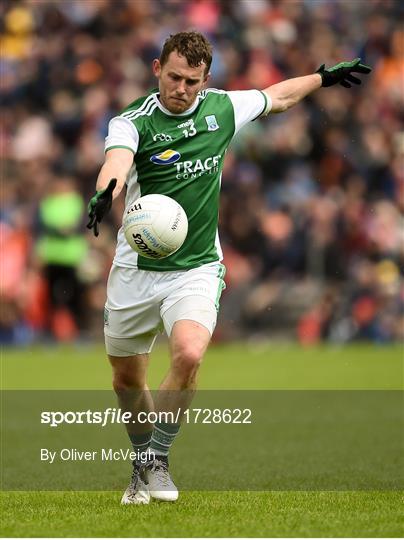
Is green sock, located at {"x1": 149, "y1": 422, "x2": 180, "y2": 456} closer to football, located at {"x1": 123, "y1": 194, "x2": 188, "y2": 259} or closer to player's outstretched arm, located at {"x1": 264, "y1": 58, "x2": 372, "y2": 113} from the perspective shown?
football, located at {"x1": 123, "y1": 194, "x2": 188, "y2": 259}

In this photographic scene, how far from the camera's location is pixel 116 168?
643 cm

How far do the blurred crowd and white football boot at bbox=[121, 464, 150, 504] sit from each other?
10.4 metres

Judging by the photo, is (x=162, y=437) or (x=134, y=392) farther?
(x=134, y=392)

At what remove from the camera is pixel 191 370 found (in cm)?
647

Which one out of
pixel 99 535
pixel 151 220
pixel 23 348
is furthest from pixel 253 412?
pixel 23 348

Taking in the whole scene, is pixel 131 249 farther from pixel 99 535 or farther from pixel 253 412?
pixel 253 412

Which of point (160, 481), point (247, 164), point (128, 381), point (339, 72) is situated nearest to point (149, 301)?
point (128, 381)

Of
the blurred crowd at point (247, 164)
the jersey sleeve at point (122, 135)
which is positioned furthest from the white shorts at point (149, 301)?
the blurred crowd at point (247, 164)

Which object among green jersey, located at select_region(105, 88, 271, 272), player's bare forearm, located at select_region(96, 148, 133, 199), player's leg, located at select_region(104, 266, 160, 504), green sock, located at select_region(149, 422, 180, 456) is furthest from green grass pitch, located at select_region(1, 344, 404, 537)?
player's bare forearm, located at select_region(96, 148, 133, 199)

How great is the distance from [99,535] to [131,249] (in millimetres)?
1888

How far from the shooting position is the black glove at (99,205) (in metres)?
6.11

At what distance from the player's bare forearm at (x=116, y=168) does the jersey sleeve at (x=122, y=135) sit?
40mm

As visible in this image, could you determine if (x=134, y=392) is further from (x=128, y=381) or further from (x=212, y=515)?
(x=212, y=515)

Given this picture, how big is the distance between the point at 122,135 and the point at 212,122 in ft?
2.06
